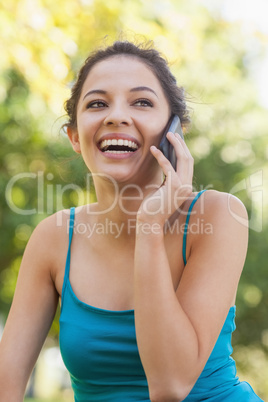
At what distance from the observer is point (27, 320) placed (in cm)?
227

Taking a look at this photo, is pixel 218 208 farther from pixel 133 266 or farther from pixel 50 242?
pixel 50 242

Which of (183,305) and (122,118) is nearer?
(183,305)

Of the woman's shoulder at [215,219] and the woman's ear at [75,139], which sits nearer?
the woman's shoulder at [215,219]

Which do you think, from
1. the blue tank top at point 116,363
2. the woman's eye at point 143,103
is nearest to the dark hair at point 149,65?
the woman's eye at point 143,103

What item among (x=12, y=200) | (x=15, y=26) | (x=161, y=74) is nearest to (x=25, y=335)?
(x=161, y=74)

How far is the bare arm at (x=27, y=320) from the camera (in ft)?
7.28

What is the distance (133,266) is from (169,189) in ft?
1.37

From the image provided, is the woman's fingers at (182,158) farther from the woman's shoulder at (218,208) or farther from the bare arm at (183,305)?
the bare arm at (183,305)

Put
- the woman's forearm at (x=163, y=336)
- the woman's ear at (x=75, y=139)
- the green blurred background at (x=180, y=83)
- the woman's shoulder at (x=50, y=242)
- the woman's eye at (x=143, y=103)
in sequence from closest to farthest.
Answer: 1. the woman's forearm at (x=163, y=336)
2. the woman's eye at (x=143, y=103)
3. the woman's shoulder at (x=50, y=242)
4. the woman's ear at (x=75, y=139)
5. the green blurred background at (x=180, y=83)

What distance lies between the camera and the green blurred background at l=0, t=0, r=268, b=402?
4.84 meters

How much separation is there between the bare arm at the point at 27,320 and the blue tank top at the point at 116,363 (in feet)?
0.59

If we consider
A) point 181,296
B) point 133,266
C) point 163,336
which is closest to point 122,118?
point 133,266

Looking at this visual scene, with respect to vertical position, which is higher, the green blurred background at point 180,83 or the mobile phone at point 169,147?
the green blurred background at point 180,83

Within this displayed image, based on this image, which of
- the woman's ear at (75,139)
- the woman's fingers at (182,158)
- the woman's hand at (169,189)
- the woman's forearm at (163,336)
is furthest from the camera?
the woman's ear at (75,139)
